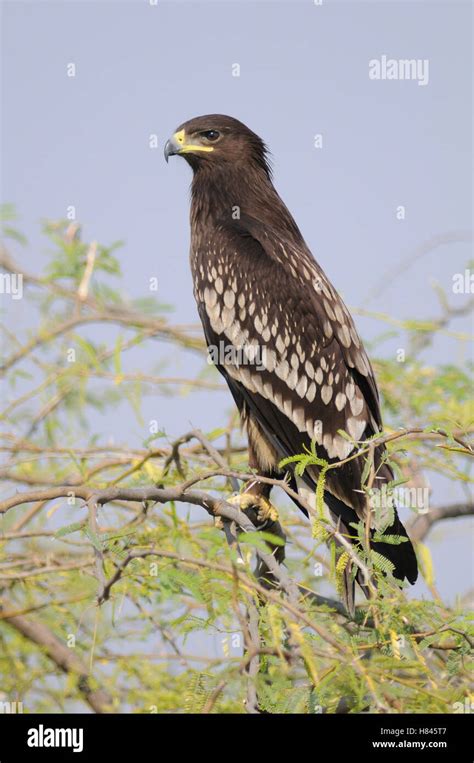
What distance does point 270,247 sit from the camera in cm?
537

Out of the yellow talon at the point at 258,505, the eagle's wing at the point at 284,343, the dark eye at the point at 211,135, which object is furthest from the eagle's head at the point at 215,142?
the yellow talon at the point at 258,505

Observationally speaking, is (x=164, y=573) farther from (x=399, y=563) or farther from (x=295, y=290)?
(x=295, y=290)

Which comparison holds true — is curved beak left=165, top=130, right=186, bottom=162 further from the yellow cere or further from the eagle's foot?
the eagle's foot

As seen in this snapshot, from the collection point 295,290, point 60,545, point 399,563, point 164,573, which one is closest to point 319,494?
point 164,573

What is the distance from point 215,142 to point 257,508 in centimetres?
221

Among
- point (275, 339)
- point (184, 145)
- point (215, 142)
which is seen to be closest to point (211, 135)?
point (215, 142)

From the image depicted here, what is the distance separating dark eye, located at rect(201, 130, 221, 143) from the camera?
5.81 m

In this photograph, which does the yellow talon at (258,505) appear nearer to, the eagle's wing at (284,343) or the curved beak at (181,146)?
the eagle's wing at (284,343)

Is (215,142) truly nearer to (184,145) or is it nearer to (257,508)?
(184,145)

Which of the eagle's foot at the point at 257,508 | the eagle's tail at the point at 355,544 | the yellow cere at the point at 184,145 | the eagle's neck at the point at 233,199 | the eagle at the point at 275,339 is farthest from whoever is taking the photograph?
the yellow cere at the point at 184,145

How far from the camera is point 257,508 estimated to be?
496 centimetres

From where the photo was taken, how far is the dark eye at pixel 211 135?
5.81 metres

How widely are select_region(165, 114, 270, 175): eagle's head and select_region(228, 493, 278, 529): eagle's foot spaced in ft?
6.57

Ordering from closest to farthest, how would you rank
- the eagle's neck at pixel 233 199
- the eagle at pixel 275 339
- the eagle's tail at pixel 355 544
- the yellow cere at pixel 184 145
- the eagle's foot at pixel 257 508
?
the eagle's tail at pixel 355 544
the eagle's foot at pixel 257 508
the eagle at pixel 275 339
the eagle's neck at pixel 233 199
the yellow cere at pixel 184 145
